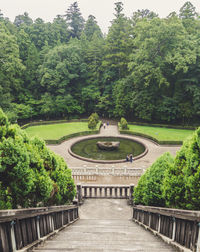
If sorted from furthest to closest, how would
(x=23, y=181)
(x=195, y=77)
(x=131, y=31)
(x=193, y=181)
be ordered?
(x=131, y=31), (x=195, y=77), (x=23, y=181), (x=193, y=181)

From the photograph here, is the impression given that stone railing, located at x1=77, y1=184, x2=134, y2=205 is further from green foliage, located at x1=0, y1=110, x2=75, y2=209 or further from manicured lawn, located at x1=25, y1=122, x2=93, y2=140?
manicured lawn, located at x1=25, y1=122, x2=93, y2=140

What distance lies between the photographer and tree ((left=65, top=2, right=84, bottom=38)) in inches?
2627

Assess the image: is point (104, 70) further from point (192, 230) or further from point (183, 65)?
point (192, 230)

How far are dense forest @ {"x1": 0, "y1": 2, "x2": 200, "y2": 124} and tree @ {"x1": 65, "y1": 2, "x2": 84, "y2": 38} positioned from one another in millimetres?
16405

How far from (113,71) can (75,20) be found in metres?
37.3

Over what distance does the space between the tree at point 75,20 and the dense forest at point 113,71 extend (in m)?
16.4

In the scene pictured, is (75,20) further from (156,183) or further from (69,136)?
(156,183)

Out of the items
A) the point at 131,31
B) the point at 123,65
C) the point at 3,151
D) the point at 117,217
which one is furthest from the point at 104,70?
the point at 3,151

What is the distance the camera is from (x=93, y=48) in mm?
43094

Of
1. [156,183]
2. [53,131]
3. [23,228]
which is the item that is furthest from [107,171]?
[53,131]

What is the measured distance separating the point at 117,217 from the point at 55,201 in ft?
12.8

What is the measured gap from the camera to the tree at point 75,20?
66725 mm

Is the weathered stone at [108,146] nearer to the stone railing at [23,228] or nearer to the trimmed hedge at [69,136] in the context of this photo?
the trimmed hedge at [69,136]

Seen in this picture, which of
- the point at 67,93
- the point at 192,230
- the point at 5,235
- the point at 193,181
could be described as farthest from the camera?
the point at 67,93
